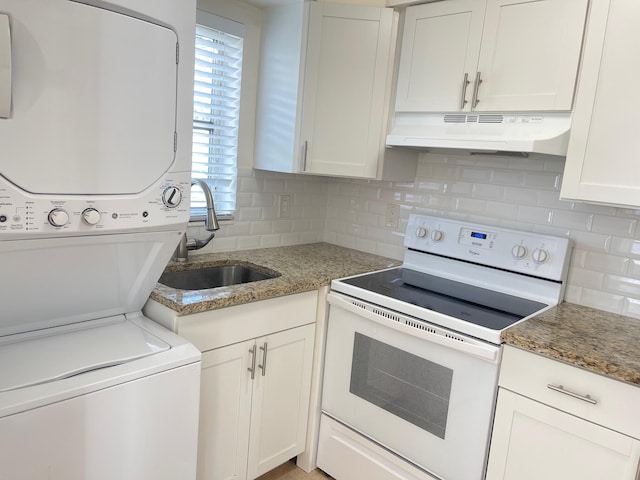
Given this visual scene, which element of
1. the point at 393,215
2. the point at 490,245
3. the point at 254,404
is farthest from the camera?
the point at 393,215

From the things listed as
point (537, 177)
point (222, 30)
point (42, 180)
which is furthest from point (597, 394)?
point (222, 30)

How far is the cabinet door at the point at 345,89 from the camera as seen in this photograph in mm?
2105

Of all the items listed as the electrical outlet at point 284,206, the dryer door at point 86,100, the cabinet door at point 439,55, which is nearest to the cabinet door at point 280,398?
the electrical outlet at point 284,206

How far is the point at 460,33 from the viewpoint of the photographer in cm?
191

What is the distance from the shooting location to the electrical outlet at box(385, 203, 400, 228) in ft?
8.20

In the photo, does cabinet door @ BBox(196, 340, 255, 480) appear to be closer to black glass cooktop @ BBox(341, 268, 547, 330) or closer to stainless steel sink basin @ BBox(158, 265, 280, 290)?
stainless steel sink basin @ BBox(158, 265, 280, 290)

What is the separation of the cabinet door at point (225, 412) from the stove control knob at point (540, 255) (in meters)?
1.19

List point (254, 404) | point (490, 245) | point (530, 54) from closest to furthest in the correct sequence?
point (530, 54) → point (254, 404) → point (490, 245)

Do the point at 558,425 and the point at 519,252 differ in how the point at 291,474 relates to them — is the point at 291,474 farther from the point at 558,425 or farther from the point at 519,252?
the point at 519,252

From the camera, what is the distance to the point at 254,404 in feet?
6.06

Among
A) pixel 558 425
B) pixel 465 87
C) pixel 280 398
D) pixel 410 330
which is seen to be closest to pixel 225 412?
pixel 280 398

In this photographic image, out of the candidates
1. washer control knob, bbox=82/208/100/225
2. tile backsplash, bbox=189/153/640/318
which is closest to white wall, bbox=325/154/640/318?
tile backsplash, bbox=189/153/640/318

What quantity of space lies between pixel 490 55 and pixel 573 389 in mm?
1237

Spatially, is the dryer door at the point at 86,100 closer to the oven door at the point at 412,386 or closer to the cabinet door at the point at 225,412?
the cabinet door at the point at 225,412
